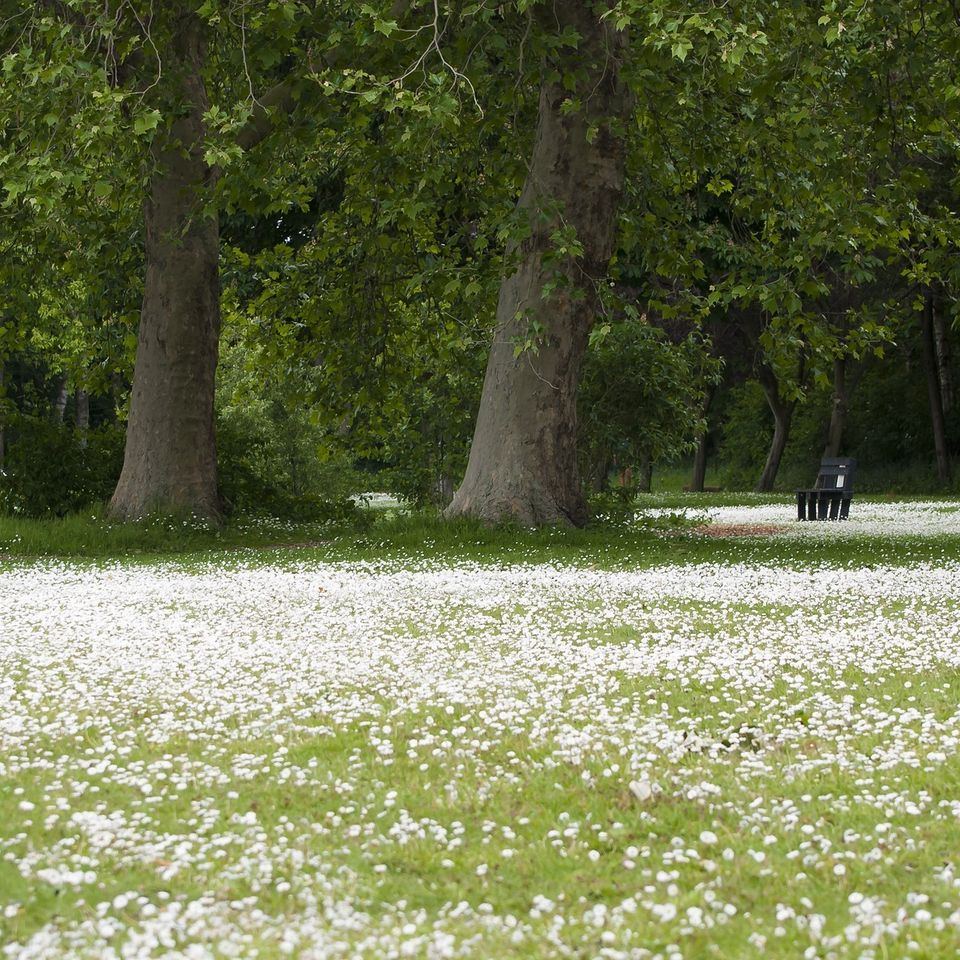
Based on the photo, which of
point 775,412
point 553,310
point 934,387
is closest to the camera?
point 553,310

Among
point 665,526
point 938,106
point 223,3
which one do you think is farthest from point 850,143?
point 223,3

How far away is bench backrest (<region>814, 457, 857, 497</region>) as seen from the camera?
26.7m

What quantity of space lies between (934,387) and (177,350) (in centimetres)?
2523

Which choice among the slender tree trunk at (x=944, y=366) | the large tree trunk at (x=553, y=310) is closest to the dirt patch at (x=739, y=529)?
the large tree trunk at (x=553, y=310)

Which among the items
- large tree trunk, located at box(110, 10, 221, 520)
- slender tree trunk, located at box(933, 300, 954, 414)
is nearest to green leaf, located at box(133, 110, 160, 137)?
large tree trunk, located at box(110, 10, 221, 520)

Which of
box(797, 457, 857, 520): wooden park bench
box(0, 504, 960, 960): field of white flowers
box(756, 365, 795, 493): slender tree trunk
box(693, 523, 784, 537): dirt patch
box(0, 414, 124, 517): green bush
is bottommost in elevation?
box(0, 504, 960, 960): field of white flowers

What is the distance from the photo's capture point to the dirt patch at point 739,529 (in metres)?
20.8

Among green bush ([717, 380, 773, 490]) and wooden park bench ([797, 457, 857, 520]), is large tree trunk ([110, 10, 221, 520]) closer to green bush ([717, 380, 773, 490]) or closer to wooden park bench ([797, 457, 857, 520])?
wooden park bench ([797, 457, 857, 520])

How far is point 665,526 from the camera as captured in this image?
800 inches

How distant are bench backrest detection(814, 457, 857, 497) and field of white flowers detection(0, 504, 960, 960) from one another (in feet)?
55.8

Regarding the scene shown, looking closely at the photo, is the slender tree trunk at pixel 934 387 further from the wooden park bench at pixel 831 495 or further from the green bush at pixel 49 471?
the green bush at pixel 49 471

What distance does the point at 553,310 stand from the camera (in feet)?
55.5

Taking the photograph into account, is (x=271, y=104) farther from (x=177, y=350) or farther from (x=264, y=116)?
(x=177, y=350)

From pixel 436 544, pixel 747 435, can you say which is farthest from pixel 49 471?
pixel 747 435
